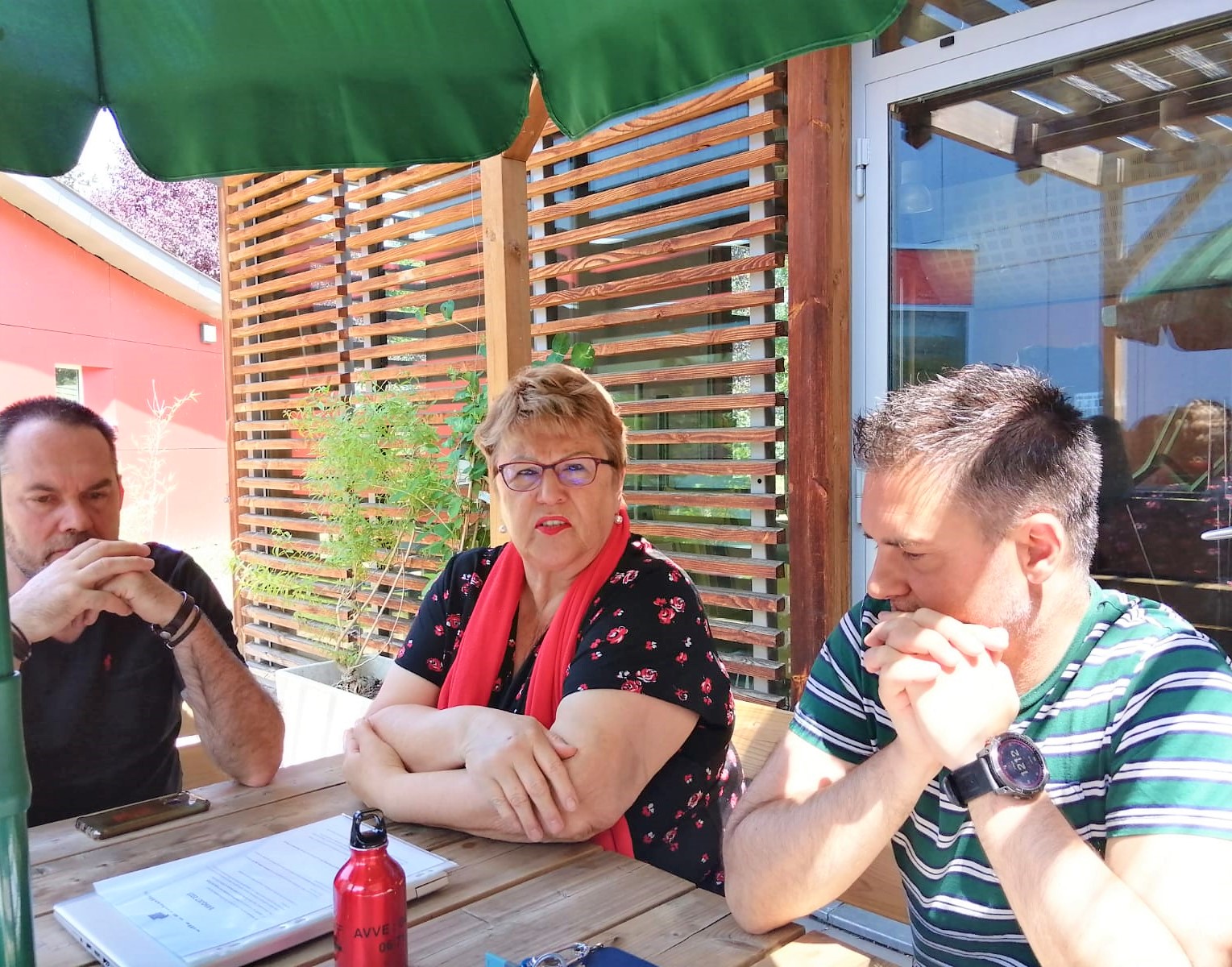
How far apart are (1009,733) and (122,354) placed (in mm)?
12900

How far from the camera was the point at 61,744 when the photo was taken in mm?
1942

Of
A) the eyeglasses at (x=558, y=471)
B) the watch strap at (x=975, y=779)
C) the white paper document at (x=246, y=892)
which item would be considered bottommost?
the white paper document at (x=246, y=892)

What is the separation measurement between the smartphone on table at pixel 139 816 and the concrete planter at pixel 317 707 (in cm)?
221

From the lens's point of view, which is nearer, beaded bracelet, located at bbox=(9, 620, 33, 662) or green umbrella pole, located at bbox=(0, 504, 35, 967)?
green umbrella pole, located at bbox=(0, 504, 35, 967)

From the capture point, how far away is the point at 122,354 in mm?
11836

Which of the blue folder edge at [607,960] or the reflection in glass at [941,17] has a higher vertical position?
the reflection in glass at [941,17]

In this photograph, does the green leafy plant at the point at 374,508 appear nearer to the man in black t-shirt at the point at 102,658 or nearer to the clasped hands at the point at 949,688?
the man in black t-shirt at the point at 102,658

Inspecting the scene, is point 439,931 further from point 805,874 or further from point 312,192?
point 312,192

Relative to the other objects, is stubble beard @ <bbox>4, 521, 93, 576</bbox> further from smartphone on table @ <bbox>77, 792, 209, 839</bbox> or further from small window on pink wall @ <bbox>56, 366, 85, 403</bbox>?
small window on pink wall @ <bbox>56, 366, 85, 403</bbox>

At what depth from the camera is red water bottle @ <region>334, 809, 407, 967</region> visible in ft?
3.20

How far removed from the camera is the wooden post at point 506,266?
110 inches

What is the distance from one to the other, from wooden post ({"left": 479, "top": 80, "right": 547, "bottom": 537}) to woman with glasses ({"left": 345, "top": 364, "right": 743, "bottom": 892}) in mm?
811

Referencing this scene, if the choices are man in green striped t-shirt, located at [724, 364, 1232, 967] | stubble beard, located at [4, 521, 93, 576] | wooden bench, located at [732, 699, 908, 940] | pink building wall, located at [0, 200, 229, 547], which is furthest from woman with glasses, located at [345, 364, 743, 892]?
pink building wall, located at [0, 200, 229, 547]

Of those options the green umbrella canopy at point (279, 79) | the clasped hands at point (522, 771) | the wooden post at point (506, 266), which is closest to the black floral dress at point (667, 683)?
the clasped hands at point (522, 771)
